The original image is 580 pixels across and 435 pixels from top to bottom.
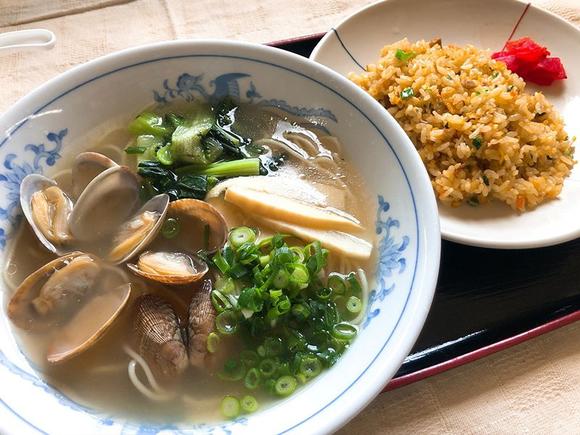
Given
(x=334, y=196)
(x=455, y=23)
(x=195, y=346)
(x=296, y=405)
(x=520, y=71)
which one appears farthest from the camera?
(x=455, y=23)

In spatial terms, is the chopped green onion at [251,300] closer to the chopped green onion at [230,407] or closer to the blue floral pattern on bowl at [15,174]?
the chopped green onion at [230,407]

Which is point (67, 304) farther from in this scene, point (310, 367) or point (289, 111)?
point (289, 111)

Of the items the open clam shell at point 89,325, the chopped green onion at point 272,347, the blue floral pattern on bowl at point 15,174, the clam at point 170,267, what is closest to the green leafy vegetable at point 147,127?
the blue floral pattern on bowl at point 15,174

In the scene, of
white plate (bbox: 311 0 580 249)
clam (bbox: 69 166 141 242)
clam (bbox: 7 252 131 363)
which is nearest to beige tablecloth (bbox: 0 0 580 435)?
white plate (bbox: 311 0 580 249)

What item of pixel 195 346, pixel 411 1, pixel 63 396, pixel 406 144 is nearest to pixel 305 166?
pixel 406 144

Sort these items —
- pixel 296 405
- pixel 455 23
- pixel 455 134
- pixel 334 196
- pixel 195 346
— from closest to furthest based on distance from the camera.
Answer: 1. pixel 296 405
2. pixel 195 346
3. pixel 334 196
4. pixel 455 134
5. pixel 455 23

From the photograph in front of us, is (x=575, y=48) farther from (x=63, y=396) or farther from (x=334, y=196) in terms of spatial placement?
(x=63, y=396)

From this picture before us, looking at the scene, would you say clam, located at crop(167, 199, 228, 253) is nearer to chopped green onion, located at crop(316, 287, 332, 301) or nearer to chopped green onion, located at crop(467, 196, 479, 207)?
chopped green onion, located at crop(316, 287, 332, 301)
